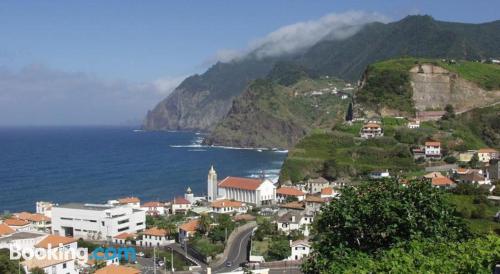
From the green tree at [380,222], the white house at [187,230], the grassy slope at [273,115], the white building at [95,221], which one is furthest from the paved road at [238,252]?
the grassy slope at [273,115]

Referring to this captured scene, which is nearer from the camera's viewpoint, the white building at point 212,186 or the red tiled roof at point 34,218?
the red tiled roof at point 34,218

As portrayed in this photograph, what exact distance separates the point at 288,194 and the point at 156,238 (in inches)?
781

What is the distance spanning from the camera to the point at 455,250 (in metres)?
16.0

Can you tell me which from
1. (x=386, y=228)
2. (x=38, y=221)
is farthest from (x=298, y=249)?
(x=38, y=221)

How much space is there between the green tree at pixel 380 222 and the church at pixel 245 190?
4323cm

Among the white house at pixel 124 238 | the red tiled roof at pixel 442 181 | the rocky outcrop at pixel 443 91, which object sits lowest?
the white house at pixel 124 238

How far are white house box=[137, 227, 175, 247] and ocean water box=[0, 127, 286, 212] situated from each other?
31265mm

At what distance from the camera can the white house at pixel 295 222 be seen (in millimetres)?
44581

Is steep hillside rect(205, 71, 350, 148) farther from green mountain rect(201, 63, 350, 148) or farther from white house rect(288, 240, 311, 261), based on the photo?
white house rect(288, 240, 311, 261)

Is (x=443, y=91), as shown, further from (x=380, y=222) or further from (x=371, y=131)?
(x=380, y=222)

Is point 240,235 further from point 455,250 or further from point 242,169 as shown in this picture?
point 242,169

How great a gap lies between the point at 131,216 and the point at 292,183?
27.3 metres

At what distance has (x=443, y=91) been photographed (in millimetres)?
103062

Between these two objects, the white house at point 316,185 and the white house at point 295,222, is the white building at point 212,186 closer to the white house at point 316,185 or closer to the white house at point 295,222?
the white house at point 316,185
